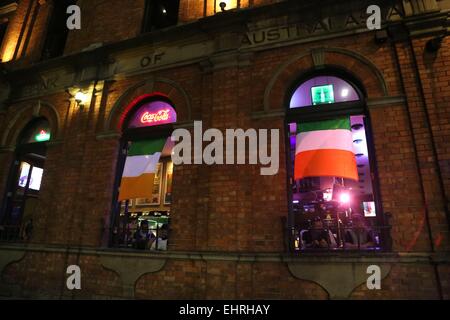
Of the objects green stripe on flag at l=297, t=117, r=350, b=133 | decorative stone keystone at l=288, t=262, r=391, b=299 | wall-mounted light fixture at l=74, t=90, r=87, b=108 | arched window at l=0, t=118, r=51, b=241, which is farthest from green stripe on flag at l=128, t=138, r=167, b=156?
decorative stone keystone at l=288, t=262, r=391, b=299

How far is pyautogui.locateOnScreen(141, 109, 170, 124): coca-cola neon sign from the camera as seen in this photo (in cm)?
668

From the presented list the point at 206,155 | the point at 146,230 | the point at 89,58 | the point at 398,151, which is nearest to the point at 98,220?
the point at 146,230

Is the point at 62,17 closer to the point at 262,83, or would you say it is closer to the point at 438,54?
the point at 262,83

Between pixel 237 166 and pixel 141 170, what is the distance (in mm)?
2246

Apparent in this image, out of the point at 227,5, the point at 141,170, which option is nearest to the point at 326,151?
the point at 141,170

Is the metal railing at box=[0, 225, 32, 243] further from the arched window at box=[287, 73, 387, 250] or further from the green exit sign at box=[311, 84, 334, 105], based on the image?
the green exit sign at box=[311, 84, 334, 105]

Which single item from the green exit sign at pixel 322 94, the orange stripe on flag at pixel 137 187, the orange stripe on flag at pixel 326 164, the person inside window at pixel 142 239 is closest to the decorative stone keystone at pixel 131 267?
the person inside window at pixel 142 239

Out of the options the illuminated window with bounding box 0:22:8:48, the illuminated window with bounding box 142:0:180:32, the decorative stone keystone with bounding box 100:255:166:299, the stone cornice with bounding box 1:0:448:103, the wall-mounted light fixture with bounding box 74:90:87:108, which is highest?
the illuminated window with bounding box 0:22:8:48

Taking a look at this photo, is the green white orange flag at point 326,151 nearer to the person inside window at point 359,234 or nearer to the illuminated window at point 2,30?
the person inside window at point 359,234

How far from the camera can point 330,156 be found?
16.7ft

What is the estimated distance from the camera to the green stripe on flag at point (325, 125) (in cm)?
519

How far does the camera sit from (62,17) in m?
9.63

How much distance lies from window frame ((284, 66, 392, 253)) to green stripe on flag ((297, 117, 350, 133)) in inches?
3.4
